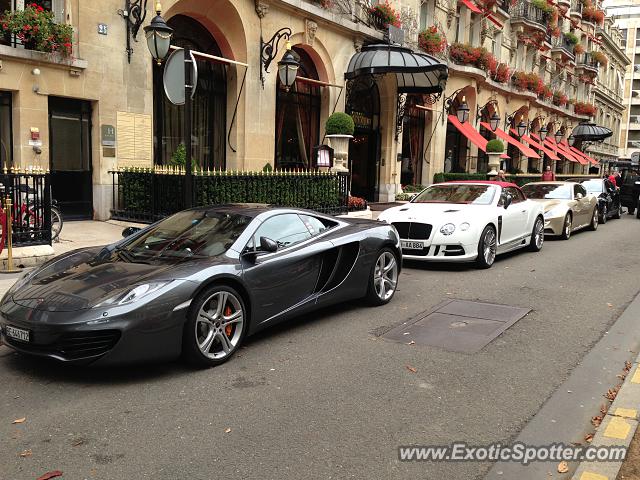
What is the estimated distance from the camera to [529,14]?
36.3 m

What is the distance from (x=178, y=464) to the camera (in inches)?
133

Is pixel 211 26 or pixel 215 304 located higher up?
pixel 211 26

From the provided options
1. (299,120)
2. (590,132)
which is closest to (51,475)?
(299,120)

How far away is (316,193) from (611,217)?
41.9ft

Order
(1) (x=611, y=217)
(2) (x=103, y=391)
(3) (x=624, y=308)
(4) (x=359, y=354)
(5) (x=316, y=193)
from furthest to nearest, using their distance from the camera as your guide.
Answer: (1) (x=611, y=217), (5) (x=316, y=193), (3) (x=624, y=308), (4) (x=359, y=354), (2) (x=103, y=391)

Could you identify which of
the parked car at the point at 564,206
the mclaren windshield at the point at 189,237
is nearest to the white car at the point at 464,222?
the parked car at the point at 564,206

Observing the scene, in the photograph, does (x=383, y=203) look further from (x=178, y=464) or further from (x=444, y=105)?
(x=178, y=464)

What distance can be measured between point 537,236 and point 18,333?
410 inches

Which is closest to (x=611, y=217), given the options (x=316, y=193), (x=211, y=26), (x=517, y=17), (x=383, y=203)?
(x=383, y=203)

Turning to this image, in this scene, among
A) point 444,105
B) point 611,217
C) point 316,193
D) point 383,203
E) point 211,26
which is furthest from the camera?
point 444,105

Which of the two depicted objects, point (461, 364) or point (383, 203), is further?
point (383, 203)

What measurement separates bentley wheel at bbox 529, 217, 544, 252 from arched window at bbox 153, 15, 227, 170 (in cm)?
860

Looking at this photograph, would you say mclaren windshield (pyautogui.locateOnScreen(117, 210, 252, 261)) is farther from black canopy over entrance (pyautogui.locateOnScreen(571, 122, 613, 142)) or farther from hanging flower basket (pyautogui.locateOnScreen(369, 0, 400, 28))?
black canopy over entrance (pyautogui.locateOnScreen(571, 122, 613, 142))

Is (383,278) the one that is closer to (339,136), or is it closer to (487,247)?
(487,247)
